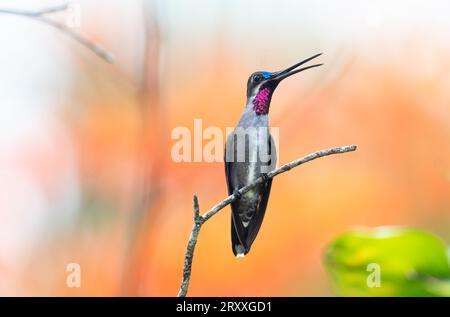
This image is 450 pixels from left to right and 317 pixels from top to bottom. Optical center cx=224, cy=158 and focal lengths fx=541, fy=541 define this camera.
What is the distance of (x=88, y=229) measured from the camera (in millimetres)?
2854

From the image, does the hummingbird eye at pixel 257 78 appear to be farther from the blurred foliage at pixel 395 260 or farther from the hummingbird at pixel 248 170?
the blurred foliage at pixel 395 260

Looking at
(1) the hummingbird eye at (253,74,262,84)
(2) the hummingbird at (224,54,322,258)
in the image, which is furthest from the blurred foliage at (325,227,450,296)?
(1) the hummingbird eye at (253,74,262,84)

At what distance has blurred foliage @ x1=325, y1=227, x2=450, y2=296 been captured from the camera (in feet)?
0.94

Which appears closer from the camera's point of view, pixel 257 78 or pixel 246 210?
pixel 246 210

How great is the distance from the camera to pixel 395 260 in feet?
1.00

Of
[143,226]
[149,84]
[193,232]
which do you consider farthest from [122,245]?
Answer: [193,232]

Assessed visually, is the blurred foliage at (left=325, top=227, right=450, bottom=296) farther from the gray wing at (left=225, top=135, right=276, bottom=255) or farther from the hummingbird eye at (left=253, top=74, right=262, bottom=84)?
the hummingbird eye at (left=253, top=74, right=262, bottom=84)

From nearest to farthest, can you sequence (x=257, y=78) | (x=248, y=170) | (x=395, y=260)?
(x=395, y=260), (x=248, y=170), (x=257, y=78)

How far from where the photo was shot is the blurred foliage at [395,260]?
29 cm

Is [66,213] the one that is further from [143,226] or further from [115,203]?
[143,226]

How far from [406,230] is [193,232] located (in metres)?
0.88

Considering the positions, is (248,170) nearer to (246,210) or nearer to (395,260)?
(246,210)

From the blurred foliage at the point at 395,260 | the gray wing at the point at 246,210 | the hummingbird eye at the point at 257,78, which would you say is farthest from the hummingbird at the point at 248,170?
the blurred foliage at the point at 395,260

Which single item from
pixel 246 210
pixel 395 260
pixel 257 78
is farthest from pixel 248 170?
pixel 395 260
